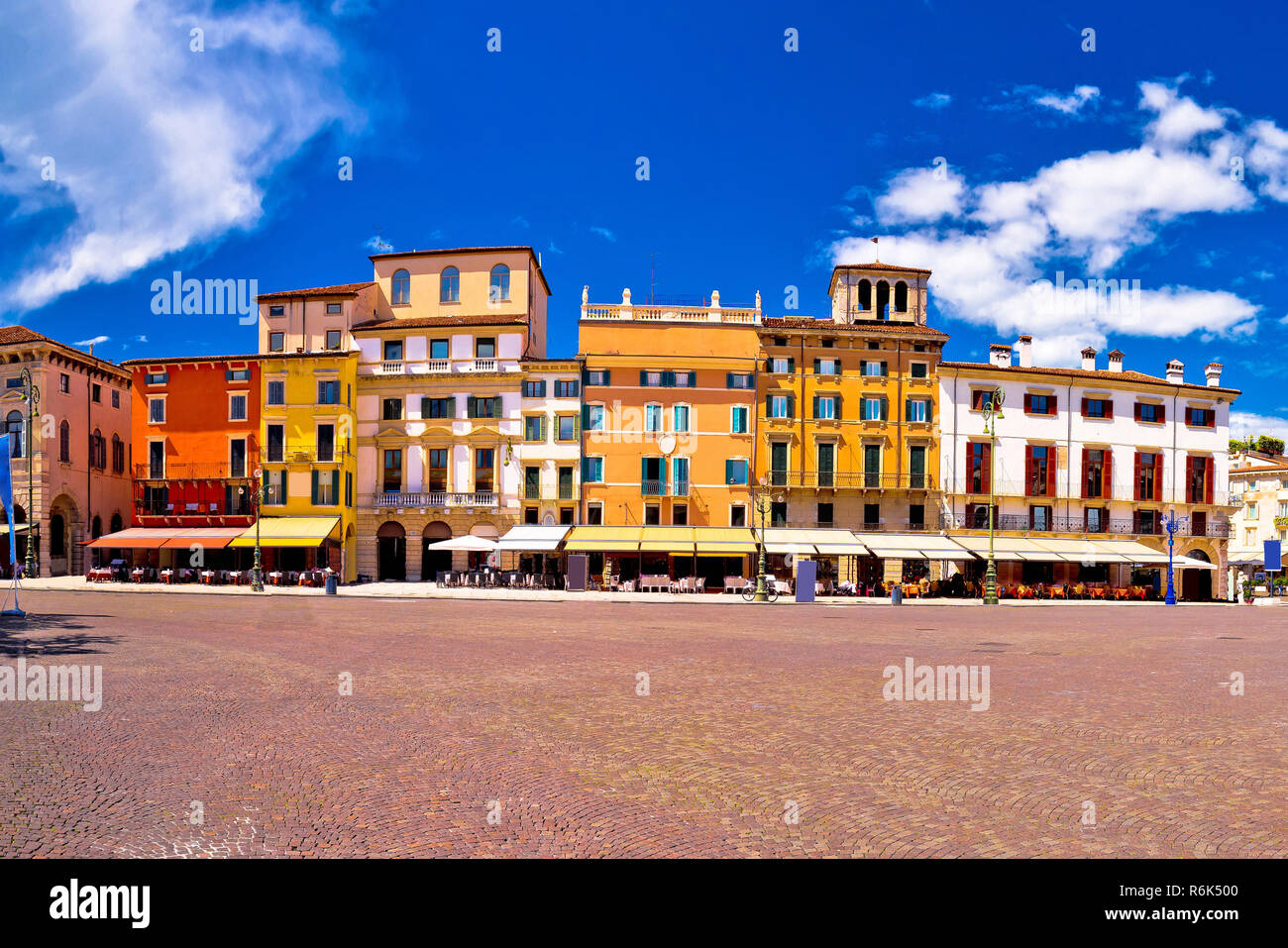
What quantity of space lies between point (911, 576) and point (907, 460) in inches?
247

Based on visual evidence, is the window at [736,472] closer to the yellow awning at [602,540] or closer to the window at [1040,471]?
the yellow awning at [602,540]

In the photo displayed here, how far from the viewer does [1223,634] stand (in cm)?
2134

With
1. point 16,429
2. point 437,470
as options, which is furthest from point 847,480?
point 16,429

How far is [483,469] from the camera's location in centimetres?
4278

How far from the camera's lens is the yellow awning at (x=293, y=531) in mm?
40719

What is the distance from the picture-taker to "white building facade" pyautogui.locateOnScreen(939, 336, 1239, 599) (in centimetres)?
4338

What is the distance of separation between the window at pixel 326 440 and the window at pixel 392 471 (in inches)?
117

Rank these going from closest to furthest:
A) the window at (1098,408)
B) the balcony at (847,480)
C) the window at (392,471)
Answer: the balcony at (847,480) < the window at (392,471) < the window at (1098,408)

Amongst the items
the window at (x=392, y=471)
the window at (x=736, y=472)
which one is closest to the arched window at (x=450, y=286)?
the window at (x=392, y=471)

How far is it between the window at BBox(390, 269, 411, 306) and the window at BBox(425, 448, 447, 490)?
31.4ft

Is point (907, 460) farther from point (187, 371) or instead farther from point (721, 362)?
point (187, 371)

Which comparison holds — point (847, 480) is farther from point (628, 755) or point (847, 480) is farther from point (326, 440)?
point (628, 755)

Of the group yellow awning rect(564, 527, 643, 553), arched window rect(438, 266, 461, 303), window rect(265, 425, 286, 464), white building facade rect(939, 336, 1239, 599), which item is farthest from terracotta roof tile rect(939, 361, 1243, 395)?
window rect(265, 425, 286, 464)

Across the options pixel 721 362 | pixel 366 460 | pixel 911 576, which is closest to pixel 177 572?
pixel 366 460
